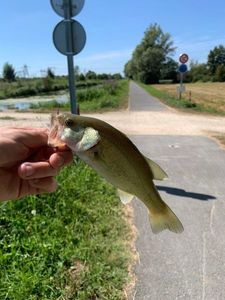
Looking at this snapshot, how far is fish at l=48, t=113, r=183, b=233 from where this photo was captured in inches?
53.0

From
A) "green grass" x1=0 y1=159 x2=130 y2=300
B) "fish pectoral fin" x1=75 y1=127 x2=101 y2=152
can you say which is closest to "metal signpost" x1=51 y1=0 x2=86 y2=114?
"green grass" x1=0 y1=159 x2=130 y2=300

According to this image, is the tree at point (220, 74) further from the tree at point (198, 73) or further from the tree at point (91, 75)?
the tree at point (91, 75)

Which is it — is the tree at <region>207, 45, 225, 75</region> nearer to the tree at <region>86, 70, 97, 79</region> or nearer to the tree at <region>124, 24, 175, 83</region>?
the tree at <region>124, 24, 175, 83</region>

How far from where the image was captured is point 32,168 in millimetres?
1625

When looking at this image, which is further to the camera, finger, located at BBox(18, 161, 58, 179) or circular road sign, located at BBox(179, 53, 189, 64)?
circular road sign, located at BBox(179, 53, 189, 64)

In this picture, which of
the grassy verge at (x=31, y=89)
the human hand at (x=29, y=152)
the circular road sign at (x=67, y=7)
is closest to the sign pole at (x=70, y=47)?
the circular road sign at (x=67, y=7)

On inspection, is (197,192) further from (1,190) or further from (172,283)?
(1,190)

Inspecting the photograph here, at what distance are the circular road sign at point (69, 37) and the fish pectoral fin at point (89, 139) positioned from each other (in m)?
5.32

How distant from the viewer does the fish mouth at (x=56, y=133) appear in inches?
54.6

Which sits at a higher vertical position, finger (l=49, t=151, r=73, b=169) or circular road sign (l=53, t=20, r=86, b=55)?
circular road sign (l=53, t=20, r=86, b=55)

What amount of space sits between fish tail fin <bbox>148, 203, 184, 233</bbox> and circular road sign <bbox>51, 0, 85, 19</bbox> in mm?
5122

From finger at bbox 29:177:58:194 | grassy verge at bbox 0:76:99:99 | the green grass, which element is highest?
finger at bbox 29:177:58:194

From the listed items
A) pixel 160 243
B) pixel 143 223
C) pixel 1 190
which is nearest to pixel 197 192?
pixel 143 223

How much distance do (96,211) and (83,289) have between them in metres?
1.76
